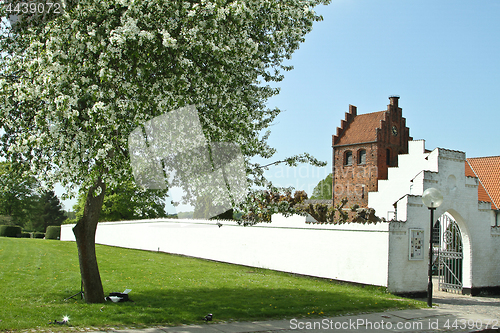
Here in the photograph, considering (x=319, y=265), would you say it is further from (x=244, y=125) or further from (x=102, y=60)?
(x=102, y=60)

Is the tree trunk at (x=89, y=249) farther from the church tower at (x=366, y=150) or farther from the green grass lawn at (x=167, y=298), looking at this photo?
the church tower at (x=366, y=150)

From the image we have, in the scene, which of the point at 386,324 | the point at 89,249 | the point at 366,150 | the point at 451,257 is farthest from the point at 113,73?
the point at 366,150

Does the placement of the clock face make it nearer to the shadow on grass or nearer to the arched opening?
the arched opening

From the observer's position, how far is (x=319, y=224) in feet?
59.1

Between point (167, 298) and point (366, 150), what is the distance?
1763 inches

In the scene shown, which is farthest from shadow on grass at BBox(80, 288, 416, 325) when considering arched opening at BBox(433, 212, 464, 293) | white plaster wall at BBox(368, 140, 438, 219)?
white plaster wall at BBox(368, 140, 438, 219)

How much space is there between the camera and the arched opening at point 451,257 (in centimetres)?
1731

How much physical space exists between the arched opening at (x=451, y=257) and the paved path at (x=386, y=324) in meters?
4.70

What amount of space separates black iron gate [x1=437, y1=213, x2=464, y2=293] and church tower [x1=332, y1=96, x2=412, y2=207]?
104 ft

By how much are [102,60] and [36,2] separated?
285cm

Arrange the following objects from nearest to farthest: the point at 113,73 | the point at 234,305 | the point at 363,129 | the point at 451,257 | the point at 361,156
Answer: the point at 113,73 < the point at 234,305 < the point at 451,257 < the point at 361,156 < the point at 363,129

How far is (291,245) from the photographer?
19.5 m

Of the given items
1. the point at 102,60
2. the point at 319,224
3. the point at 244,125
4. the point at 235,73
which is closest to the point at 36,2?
the point at 102,60

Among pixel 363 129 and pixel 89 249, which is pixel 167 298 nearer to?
pixel 89 249
